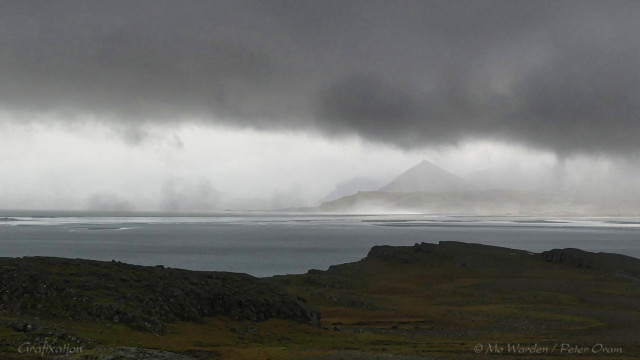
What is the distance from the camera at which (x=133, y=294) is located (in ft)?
109

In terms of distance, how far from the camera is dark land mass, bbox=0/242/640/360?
87.2 ft

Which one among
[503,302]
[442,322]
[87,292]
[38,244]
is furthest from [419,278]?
[38,244]

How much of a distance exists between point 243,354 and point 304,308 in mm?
13652

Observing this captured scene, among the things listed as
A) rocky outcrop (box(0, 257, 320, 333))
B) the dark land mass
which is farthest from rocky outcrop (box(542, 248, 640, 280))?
rocky outcrop (box(0, 257, 320, 333))

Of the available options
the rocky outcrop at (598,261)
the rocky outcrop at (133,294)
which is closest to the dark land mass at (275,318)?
the rocky outcrop at (133,294)

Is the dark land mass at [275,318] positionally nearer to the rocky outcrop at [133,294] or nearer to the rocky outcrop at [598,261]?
the rocky outcrop at [133,294]

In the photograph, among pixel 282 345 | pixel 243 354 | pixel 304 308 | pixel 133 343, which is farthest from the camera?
pixel 304 308

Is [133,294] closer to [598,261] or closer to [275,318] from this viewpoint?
[275,318]

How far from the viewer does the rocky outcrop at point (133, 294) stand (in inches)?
1193

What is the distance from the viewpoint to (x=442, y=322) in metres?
40.1

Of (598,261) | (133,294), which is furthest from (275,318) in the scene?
(598,261)

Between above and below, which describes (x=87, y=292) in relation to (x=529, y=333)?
above

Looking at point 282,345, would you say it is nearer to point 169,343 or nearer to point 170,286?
point 169,343

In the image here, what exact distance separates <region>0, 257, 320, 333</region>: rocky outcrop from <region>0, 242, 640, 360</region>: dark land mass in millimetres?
75
